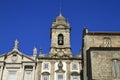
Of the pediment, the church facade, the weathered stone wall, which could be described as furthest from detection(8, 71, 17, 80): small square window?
the weathered stone wall

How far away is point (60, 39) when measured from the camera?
49.4 meters

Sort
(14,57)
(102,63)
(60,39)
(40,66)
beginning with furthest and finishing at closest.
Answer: (60,39), (14,57), (40,66), (102,63)

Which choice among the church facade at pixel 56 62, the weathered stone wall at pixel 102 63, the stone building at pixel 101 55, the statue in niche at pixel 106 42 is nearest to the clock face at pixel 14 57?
the church facade at pixel 56 62

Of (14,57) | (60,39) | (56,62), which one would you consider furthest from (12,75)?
(60,39)

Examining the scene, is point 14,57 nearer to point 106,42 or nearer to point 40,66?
point 40,66

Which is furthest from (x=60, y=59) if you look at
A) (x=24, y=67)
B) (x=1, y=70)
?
(x=1, y=70)

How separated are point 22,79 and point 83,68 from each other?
27.9ft

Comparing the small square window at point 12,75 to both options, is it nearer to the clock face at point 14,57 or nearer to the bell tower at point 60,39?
the clock face at point 14,57

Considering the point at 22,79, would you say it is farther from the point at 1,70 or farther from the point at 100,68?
the point at 100,68

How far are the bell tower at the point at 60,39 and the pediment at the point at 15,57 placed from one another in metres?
3.82

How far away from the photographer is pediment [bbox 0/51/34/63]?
44.9 meters

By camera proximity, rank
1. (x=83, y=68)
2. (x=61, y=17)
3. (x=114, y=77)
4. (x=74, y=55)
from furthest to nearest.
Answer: (x=61, y=17)
(x=74, y=55)
(x=83, y=68)
(x=114, y=77)

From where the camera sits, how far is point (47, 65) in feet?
147

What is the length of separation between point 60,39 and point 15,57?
8065 mm
